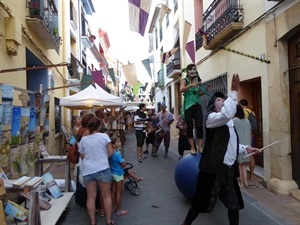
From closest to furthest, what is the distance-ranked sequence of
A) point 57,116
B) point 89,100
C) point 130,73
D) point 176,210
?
point 176,210 → point 89,100 → point 57,116 → point 130,73

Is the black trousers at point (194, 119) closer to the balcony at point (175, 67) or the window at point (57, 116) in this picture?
the window at point (57, 116)

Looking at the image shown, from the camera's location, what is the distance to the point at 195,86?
5.16 m

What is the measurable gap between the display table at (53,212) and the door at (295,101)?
4045mm

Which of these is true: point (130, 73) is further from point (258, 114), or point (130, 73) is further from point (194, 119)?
point (194, 119)

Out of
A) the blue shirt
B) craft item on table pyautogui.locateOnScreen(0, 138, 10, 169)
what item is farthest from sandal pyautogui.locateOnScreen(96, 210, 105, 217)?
craft item on table pyautogui.locateOnScreen(0, 138, 10, 169)

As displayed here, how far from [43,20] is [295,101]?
6037mm

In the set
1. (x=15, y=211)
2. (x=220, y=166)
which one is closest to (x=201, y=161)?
(x=220, y=166)

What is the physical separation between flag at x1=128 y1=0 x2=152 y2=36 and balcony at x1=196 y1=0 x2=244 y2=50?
2.03 meters

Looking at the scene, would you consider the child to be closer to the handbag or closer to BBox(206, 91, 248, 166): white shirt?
BBox(206, 91, 248, 166): white shirt

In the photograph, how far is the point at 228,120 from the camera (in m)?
3.47

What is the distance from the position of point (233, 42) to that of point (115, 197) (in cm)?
554

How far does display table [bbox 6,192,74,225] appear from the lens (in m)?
4.15

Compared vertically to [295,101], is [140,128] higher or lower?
lower

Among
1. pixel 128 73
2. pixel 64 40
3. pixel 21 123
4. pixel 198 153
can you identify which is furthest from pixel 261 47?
pixel 64 40
